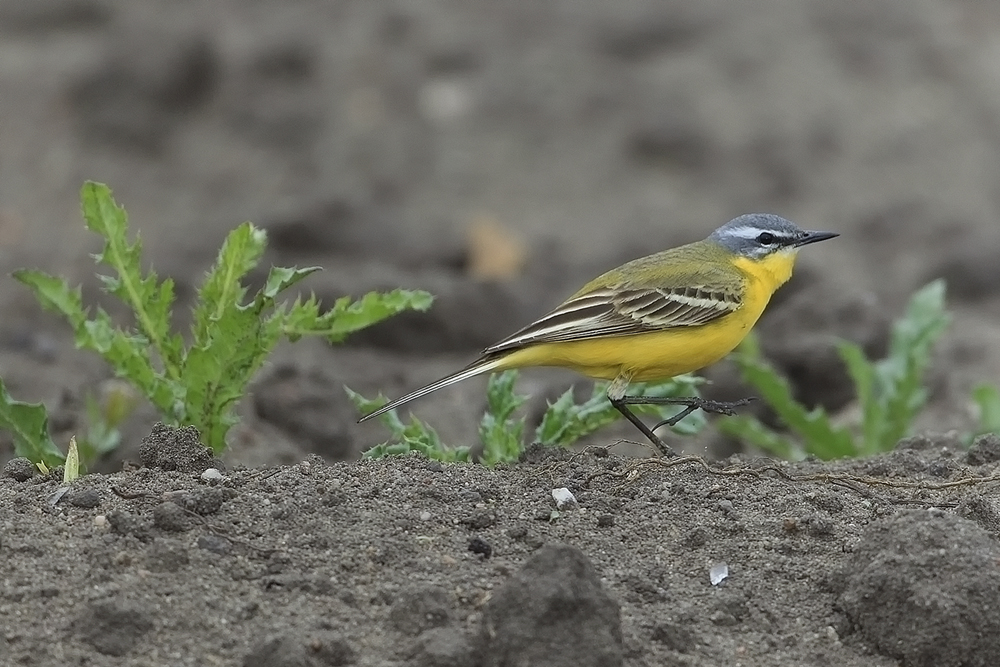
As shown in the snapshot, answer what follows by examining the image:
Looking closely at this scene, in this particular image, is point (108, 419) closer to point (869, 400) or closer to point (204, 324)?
point (204, 324)

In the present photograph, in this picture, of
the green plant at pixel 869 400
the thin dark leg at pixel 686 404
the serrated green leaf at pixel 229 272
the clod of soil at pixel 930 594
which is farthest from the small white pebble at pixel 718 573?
the green plant at pixel 869 400

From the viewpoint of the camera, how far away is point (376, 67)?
16219 mm

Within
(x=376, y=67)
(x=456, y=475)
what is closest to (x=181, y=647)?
(x=456, y=475)

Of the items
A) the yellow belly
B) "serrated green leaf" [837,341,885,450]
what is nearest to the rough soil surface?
the yellow belly

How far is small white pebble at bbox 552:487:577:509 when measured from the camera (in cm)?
575

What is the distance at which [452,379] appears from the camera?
22.1 feet

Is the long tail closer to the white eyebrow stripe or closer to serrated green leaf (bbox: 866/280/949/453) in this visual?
the white eyebrow stripe

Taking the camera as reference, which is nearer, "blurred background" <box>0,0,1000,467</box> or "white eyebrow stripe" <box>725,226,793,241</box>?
"white eyebrow stripe" <box>725,226,793,241</box>

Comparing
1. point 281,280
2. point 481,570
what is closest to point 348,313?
point 281,280

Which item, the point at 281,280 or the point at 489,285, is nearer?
the point at 281,280

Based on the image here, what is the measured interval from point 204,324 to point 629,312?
200cm

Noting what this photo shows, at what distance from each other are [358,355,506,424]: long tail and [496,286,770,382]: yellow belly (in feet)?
0.43

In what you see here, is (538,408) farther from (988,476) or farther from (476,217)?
(476,217)

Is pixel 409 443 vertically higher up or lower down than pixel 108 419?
higher up
